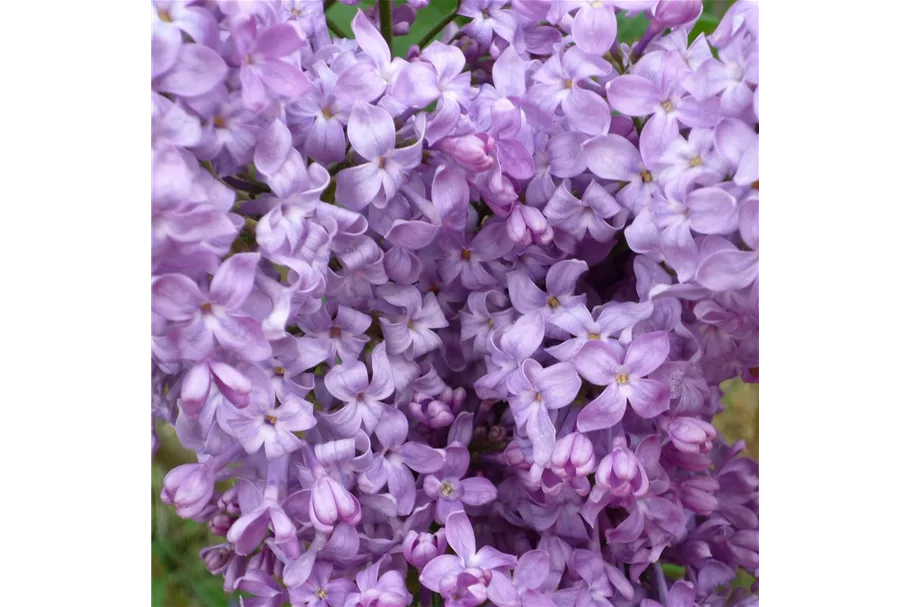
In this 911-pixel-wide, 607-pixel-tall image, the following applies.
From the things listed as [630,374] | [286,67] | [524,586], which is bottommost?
[524,586]

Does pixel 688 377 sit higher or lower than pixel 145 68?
lower

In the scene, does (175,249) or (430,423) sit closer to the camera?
(175,249)

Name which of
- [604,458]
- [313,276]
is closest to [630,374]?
[604,458]

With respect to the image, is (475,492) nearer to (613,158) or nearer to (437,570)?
(437,570)

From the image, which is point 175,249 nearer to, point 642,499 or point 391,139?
point 391,139

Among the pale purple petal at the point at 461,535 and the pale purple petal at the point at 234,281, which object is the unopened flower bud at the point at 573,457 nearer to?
the pale purple petal at the point at 461,535
